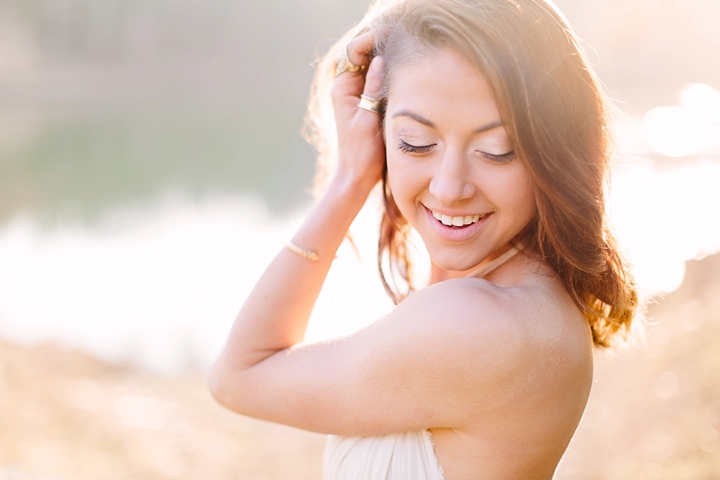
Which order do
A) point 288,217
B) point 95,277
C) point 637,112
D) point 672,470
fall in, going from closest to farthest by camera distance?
point 672,470, point 95,277, point 288,217, point 637,112

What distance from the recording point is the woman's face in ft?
5.35

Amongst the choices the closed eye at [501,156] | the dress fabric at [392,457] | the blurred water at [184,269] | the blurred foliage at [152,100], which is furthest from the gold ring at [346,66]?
the blurred foliage at [152,100]

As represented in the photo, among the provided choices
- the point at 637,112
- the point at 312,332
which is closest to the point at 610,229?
the point at 312,332

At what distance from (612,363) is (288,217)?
807 cm

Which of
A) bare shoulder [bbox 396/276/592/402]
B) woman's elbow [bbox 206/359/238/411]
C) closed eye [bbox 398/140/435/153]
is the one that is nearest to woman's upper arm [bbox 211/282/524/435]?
bare shoulder [bbox 396/276/592/402]

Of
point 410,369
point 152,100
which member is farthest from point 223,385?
point 152,100

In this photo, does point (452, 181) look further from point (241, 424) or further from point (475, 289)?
point (241, 424)

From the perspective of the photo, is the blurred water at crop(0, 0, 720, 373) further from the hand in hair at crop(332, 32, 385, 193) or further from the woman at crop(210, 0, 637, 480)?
the hand in hair at crop(332, 32, 385, 193)

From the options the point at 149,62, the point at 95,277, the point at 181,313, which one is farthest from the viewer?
the point at 149,62

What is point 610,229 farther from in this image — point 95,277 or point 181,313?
point 95,277

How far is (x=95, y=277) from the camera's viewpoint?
1150 cm

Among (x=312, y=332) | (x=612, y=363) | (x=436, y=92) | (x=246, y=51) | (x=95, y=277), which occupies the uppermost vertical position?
(x=246, y=51)

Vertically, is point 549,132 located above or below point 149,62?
below

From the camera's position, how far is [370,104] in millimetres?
2064
